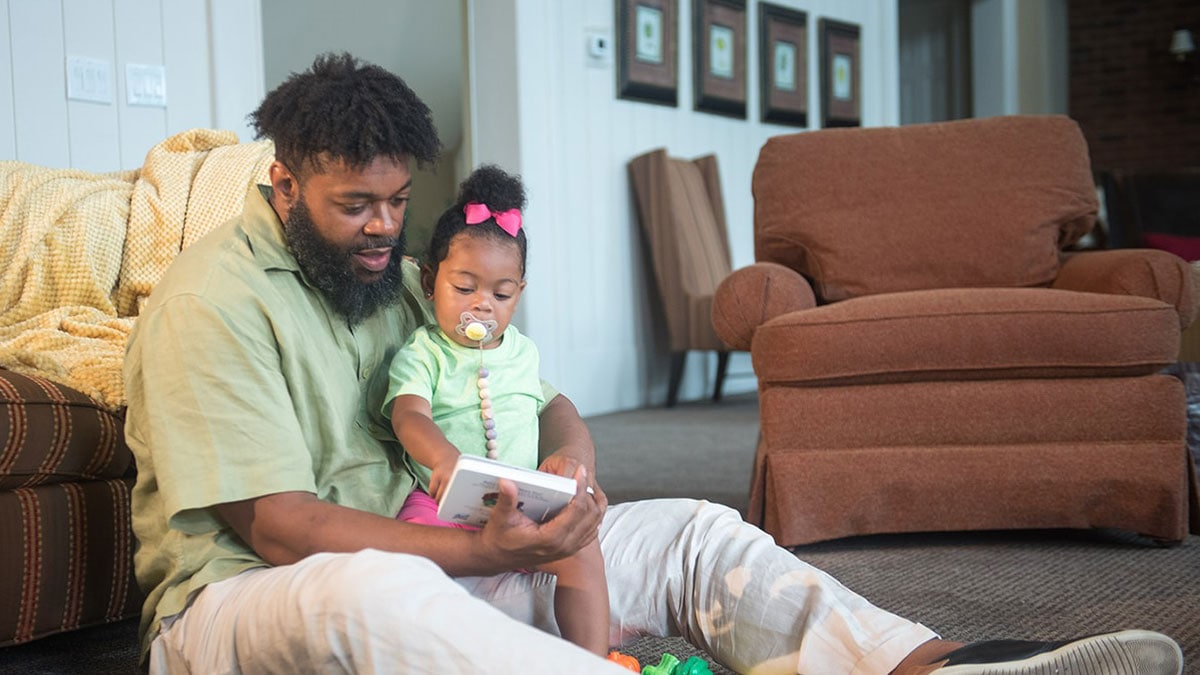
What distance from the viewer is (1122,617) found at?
183 cm

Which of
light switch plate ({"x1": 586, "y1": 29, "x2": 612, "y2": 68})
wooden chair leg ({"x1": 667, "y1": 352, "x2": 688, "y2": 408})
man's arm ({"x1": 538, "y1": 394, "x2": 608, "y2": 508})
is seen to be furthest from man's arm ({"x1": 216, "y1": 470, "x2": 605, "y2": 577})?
wooden chair leg ({"x1": 667, "y1": 352, "x2": 688, "y2": 408})

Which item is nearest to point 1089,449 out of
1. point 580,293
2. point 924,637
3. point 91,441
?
point 924,637

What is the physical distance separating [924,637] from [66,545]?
3.89 feet

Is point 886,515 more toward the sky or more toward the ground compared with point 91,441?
more toward the ground

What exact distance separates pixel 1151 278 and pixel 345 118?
71.9 inches

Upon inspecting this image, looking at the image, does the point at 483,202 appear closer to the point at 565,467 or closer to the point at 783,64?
the point at 565,467

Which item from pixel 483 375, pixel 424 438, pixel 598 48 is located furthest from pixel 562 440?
pixel 598 48

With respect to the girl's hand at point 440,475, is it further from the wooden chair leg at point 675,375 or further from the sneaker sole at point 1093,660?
the wooden chair leg at point 675,375

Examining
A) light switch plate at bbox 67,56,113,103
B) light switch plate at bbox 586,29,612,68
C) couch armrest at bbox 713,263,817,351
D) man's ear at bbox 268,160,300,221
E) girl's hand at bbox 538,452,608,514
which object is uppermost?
light switch plate at bbox 586,29,612,68

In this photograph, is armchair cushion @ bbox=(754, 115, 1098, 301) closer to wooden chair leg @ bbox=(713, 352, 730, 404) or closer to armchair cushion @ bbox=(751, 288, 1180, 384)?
armchair cushion @ bbox=(751, 288, 1180, 384)

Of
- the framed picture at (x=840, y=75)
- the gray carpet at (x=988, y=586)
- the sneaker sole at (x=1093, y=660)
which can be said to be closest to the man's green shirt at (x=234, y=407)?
the gray carpet at (x=988, y=586)

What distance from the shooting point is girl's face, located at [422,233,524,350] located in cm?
144

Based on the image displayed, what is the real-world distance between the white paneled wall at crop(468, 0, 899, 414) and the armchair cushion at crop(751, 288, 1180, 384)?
8.50 feet

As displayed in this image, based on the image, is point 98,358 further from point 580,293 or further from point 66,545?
point 580,293
